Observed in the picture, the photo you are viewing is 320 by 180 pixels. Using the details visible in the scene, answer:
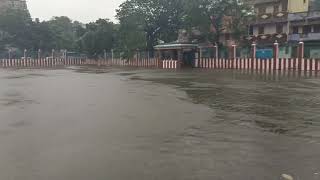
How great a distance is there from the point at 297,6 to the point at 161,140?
45.9 metres

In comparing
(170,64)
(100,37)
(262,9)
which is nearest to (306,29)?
(262,9)

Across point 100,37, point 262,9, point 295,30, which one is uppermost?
point 262,9

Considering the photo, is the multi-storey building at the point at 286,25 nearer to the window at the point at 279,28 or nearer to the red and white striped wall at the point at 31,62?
the window at the point at 279,28

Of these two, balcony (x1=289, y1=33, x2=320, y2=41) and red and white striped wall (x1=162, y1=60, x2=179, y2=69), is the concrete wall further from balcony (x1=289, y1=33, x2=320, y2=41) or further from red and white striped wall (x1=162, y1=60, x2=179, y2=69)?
red and white striped wall (x1=162, y1=60, x2=179, y2=69)

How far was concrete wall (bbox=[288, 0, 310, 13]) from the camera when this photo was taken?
48969mm

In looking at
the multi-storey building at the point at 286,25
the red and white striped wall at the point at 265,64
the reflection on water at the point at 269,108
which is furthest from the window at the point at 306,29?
the reflection on water at the point at 269,108

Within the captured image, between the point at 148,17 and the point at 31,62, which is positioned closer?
the point at 148,17

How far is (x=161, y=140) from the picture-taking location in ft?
24.3

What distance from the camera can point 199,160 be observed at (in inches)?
240

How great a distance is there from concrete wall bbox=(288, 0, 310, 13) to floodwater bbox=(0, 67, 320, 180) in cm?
3903

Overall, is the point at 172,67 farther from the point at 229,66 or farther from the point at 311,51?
the point at 311,51

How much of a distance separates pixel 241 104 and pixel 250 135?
4539mm

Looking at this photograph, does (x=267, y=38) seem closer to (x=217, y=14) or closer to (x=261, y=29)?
(x=261, y=29)

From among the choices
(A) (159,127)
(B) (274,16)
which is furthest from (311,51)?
(A) (159,127)
